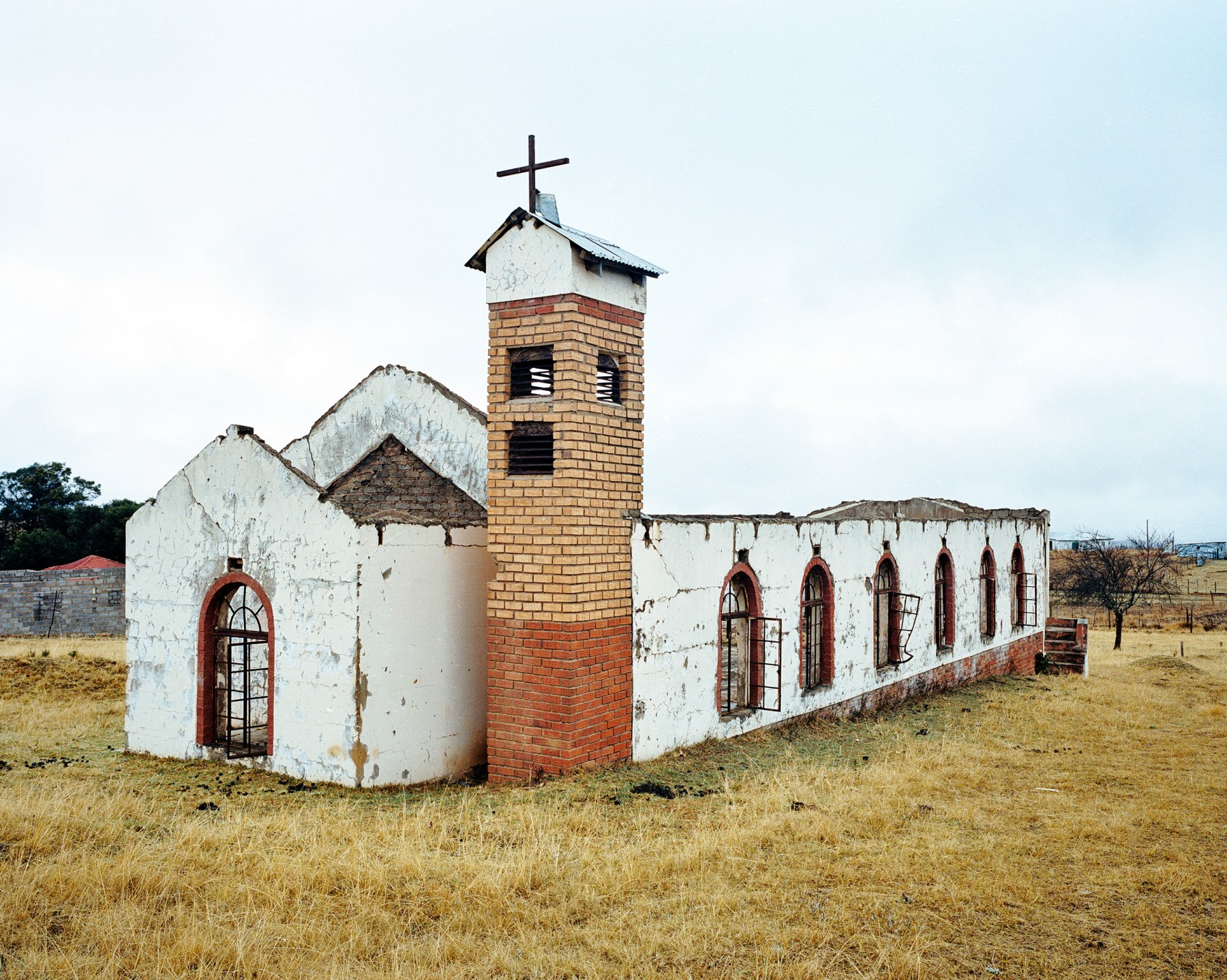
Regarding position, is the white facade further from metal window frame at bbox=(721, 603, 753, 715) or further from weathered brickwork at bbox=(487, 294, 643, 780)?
metal window frame at bbox=(721, 603, 753, 715)

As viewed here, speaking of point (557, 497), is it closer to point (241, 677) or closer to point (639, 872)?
point (639, 872)

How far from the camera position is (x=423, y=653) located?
31.4ft

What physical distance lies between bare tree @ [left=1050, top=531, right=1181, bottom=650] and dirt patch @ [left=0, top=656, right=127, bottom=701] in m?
24.3

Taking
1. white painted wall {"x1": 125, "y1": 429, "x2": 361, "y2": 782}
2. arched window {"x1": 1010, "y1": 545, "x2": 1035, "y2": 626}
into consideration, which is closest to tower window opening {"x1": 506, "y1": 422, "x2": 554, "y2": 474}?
white painted wall {"x1": 125, "y1": 429, "x2": 361, "y2": 782}

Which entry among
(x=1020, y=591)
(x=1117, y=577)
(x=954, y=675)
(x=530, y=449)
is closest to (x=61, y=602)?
(x=530, y=449)

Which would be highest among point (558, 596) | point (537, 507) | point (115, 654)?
point (537, 507)

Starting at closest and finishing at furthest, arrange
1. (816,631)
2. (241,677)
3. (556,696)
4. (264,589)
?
(556,696) < (264,589) < (241,677) < (816,631)

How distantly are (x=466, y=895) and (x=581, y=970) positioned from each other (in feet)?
3.86

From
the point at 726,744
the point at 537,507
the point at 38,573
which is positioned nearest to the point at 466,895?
the point at 537,507

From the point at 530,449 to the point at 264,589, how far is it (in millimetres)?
3263

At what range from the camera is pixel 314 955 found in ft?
17.1

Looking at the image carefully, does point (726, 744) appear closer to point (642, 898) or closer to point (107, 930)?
point (642, 898)

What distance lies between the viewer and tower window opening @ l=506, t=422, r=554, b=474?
30.2 ft

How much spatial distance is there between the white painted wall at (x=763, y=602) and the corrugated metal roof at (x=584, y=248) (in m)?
2.69
